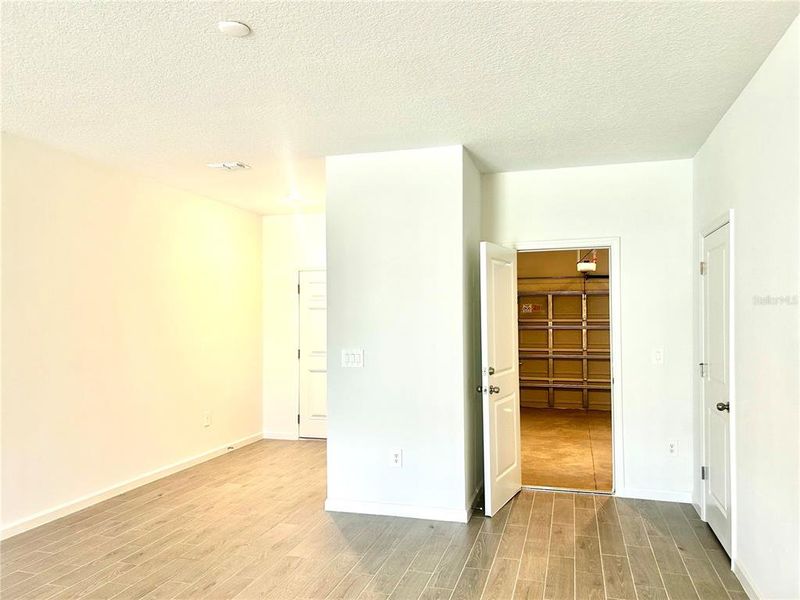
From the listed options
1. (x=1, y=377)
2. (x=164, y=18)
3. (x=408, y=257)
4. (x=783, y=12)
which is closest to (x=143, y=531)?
(x=1, y=377)

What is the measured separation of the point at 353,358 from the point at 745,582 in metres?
2.68

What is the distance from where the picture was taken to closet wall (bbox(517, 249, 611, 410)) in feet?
29.1

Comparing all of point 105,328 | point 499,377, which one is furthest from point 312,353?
point 499,377

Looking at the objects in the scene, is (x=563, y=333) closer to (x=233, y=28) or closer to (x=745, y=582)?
(x=745, y=582)

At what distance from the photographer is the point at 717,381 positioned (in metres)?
3.58

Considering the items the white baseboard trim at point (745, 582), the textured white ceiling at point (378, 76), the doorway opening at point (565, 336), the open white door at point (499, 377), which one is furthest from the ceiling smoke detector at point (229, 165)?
the doorway opening at point (565, 336)

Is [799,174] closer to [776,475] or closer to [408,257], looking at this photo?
[776,475]

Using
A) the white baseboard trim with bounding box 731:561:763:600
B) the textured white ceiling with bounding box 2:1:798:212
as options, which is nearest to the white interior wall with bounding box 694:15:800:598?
the white baseboard trim with bounding box 731:561:763:600

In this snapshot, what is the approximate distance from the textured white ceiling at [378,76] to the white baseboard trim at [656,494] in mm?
2556

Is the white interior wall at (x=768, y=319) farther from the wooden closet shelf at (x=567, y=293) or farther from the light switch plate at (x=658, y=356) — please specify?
the wooden closet shelf at (x=567, y=293)

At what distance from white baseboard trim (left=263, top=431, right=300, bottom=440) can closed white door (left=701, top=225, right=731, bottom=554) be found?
4363 millimetres

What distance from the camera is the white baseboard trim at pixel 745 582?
274 centimetres

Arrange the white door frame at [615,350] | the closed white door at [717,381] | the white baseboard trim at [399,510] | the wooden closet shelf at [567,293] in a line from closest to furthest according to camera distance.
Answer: the closed white door at [717,381]
the white baseboard trim at [399,510]
the white door frame at [615,350]
the wooden closet shelf at [567,293]

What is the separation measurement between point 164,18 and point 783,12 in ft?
8.06
